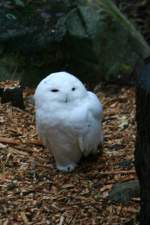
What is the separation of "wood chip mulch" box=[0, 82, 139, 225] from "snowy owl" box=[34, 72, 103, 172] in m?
0.24

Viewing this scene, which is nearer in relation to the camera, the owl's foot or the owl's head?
the owl's head

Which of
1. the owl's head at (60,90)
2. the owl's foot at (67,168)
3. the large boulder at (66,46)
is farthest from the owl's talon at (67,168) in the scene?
the large boulder at (66,46)

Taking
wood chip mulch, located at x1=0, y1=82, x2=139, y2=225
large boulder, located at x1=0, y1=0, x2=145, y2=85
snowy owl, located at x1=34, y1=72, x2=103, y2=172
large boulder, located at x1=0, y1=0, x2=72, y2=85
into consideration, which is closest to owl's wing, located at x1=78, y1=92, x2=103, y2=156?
snowy owl, located at x1=34, y1=72, x2=103, y2=172

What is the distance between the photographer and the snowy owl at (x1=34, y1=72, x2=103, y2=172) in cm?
381

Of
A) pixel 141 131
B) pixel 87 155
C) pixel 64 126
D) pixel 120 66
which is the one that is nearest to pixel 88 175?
pixel 87 155

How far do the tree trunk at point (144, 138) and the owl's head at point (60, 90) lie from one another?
1.02 m

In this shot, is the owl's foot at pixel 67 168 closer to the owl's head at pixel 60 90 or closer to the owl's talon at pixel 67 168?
the owl's talon at pixel 67 168

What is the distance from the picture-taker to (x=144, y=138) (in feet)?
9.25

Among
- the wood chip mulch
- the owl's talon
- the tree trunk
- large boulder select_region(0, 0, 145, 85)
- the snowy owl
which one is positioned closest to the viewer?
the tree trunk

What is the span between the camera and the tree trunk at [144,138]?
2.75 meters

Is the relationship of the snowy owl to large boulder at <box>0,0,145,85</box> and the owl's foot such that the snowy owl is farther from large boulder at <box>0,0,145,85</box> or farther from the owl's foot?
large boulder at <box>0,0,145,85</box>

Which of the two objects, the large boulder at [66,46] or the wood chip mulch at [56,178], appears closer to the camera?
the wood chip mulch at [56,178]

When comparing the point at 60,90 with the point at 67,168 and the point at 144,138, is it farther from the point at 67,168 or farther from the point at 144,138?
the point at 144,138

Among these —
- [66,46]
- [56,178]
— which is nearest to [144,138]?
[56,178]
